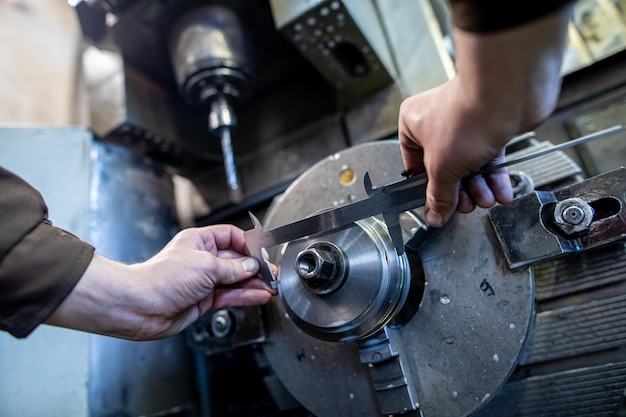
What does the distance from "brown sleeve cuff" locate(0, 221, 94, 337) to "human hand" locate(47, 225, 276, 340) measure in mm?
39

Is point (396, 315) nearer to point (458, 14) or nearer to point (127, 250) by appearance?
point (458, 14)

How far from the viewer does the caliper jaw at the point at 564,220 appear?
2.49 feet

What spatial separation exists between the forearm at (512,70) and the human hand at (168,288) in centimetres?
61

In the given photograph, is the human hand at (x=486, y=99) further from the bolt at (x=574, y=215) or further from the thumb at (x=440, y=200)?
the bolt at (x=574, y=215)

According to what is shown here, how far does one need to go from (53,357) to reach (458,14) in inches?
47.0

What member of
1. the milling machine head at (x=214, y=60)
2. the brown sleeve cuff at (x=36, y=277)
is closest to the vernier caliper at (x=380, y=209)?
the brown sleeve cuff at (x=36, y=277)

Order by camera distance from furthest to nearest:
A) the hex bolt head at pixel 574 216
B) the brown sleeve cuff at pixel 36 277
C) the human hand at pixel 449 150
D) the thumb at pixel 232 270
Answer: the thumb at pixel 232 270 → the hex bolt head at pixel 574 216 → the brown sleeve cuff at pixel 36 277 → the human hand at pixel 449 150

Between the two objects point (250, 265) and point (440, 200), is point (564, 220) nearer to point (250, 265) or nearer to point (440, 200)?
→ point (440, 200)

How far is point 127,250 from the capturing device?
1408mm

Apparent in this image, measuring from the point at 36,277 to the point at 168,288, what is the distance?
9.2 inches

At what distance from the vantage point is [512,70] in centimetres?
47

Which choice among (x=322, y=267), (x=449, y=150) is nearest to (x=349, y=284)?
(x=322, y=267)

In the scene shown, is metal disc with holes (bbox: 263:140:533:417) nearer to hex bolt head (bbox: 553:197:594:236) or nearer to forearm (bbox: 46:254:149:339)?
hex bolt head (bbox: 553:197:594:236)

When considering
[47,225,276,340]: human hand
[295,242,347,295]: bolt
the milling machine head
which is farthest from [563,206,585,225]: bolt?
the milling machine head
